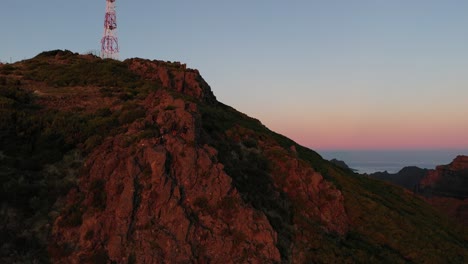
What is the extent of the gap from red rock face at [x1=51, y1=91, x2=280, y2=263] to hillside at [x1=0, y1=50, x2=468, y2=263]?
5 centimetres

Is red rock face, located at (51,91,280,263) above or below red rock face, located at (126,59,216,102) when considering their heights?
below

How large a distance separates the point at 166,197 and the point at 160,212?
796 mm

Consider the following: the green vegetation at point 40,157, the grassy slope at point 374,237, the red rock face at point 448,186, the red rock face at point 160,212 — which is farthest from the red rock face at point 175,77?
the red rock face at point 448,186

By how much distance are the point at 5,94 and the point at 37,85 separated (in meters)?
7.43

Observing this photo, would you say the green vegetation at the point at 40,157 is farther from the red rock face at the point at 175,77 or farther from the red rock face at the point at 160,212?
the red rock face at the point at 175,77

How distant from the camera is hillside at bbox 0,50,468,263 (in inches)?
631

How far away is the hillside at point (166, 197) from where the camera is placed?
52.6 feet

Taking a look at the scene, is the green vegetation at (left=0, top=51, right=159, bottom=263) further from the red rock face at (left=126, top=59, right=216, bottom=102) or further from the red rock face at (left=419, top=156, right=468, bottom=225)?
the red rock face at (left=419, top=156, right=468, bottom=225)

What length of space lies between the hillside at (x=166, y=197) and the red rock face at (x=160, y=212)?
0.17ft

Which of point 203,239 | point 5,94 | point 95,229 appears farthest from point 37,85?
point 203,239

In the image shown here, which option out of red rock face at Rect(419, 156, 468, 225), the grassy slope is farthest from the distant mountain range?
the grassy slope

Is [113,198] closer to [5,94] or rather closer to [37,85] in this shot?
[5,94]

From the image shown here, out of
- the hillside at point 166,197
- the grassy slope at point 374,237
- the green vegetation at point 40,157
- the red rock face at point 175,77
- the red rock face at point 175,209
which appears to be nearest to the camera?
the green vegetation at point 40,157

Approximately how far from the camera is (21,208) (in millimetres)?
16391
